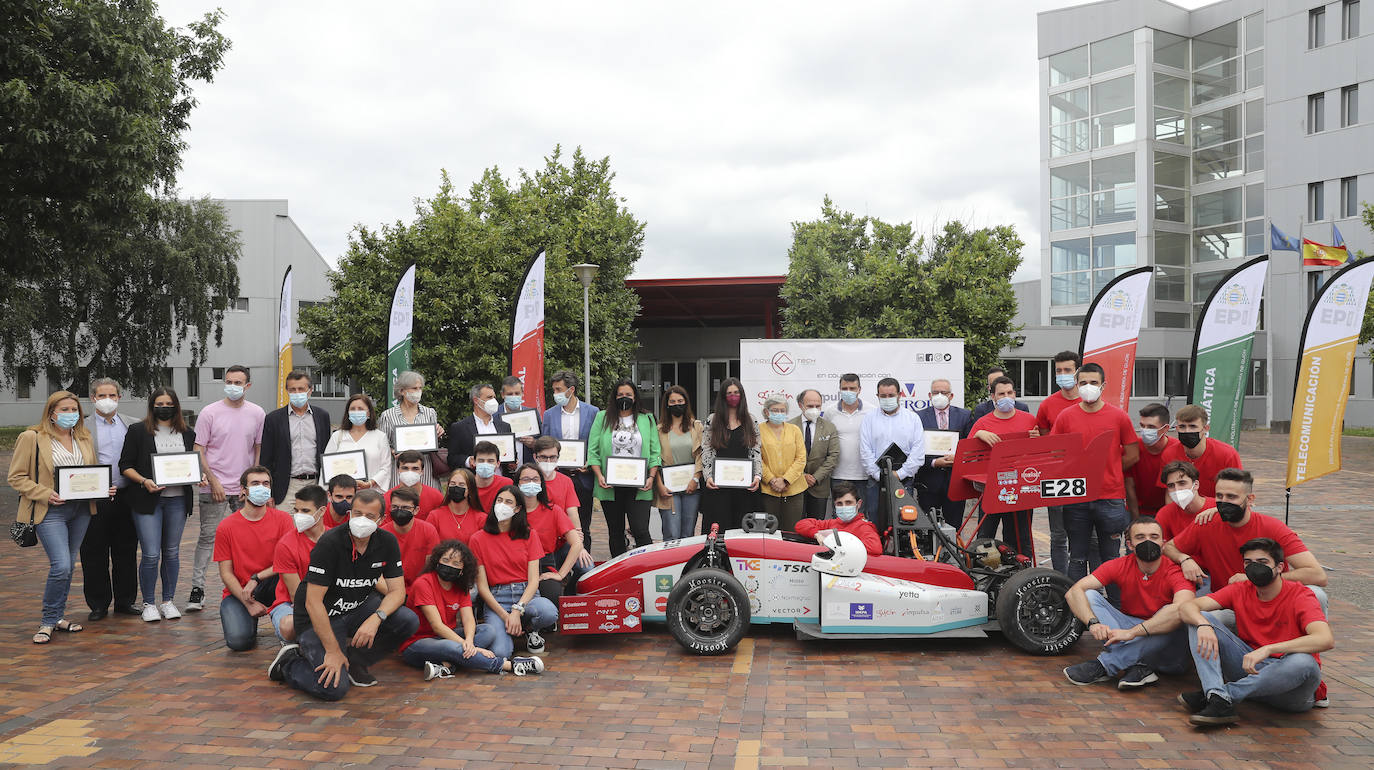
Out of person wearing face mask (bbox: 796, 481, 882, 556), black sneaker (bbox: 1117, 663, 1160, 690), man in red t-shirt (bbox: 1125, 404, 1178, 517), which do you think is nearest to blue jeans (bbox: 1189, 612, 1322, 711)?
black sneaker (bbox: 1117, 663, 1160, 690)

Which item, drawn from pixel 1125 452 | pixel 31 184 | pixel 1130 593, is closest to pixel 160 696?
pixel 1130 593

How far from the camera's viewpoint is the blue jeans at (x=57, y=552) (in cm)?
684

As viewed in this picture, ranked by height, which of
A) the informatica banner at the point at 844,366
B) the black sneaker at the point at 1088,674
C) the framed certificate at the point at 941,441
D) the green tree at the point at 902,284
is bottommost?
the black sneaker at the point at 1088,674

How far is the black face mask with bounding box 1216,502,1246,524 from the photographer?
18.0ft

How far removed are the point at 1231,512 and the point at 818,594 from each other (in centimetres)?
268

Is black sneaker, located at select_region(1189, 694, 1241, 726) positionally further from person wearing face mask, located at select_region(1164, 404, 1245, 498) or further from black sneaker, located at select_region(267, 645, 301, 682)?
black sneaker, located at select_region(267, 645, 301, 682)

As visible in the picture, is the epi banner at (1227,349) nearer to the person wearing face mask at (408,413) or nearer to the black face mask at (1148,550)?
the black face mask at (1148,550)

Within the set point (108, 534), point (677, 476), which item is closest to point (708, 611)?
point (677, 476)

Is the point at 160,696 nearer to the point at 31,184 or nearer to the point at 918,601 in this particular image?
the point at 918,601

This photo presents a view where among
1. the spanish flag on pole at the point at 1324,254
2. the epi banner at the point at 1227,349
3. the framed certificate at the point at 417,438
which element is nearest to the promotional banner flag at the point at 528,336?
the framed certificate at the point at 417,438

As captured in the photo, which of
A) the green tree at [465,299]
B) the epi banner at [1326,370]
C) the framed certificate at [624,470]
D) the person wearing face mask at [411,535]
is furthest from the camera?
the green tree at [465,299]

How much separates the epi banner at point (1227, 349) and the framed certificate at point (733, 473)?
5.36 meters

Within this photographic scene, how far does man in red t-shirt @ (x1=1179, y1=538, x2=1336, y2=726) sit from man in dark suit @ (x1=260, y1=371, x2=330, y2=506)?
6.71 metres

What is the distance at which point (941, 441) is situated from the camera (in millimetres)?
8758
